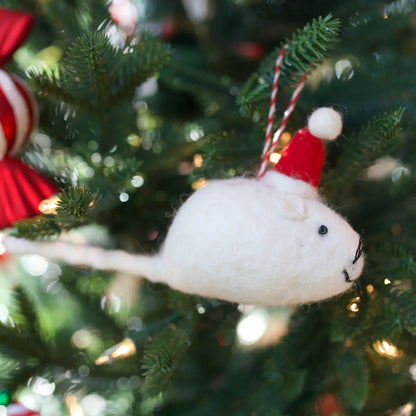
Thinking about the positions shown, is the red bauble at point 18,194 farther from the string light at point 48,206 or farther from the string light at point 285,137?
the string light at point 285,137

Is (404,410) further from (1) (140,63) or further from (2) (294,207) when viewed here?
(1) (140,63)

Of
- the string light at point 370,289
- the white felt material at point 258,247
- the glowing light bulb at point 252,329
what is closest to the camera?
the white felt material at point 258,247

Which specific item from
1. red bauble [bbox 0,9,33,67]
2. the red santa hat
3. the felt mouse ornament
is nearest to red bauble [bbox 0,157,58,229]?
the felt mouse ornament

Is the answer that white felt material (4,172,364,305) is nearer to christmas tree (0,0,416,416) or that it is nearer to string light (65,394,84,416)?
christmas tree (0,0,416,416)

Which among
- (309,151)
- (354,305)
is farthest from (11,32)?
(354,305)

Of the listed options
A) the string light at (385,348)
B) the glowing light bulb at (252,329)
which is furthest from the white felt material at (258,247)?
the glowing light bulb at (252,329)

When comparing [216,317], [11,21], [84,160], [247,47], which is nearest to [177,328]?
[216,317]
